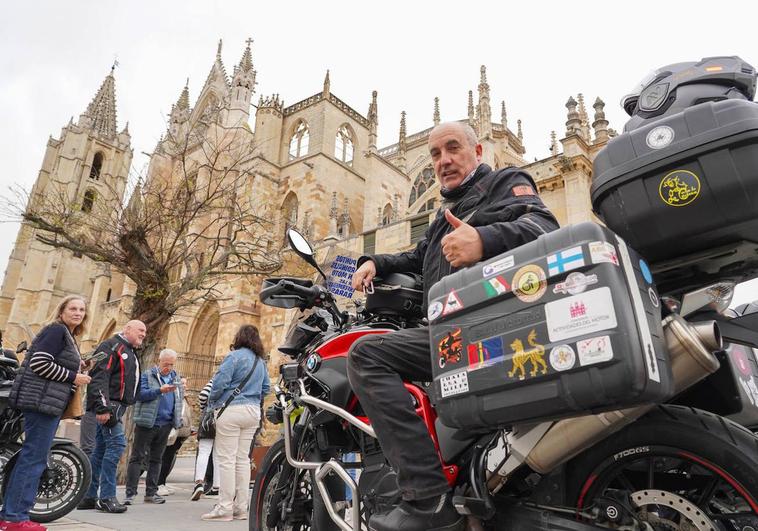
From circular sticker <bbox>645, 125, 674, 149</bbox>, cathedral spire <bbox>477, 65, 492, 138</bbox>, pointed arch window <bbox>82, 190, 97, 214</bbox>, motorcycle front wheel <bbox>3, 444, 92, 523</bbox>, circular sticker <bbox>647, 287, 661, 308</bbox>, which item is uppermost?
cathedral spire <bbox>477, 65, 492, 138</bbox>

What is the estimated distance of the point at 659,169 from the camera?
61.8 inches

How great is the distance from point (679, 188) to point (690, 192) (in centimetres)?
3

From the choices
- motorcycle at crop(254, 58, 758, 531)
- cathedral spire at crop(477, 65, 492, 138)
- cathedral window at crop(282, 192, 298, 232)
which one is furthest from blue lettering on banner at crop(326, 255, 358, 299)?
cathedral window at crop(282, 192, 298, 232)

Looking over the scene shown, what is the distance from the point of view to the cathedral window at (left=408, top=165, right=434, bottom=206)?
96.3 feet

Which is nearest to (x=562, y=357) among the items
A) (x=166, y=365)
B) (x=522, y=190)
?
(x=522, y=190)

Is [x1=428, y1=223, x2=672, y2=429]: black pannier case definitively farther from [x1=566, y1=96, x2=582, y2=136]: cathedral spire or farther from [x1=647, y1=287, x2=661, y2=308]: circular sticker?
[x1=566, y1=96, x2=582, y2=136]: cathedral spire

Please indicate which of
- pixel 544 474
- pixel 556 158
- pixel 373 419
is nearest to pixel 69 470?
pixel 373 419

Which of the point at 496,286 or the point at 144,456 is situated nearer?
the point at 496,286

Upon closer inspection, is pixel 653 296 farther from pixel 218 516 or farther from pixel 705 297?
pixel 218 516

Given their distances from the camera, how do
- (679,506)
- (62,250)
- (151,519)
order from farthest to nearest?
(62,250)
(151,519)
(679,506)

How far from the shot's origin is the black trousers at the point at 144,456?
21.0 ft

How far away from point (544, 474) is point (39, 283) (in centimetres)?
5178

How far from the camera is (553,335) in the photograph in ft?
Result: 4.84

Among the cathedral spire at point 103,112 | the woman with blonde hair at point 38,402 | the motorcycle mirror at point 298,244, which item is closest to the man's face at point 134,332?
the woman with blonde hair at point 38,402
